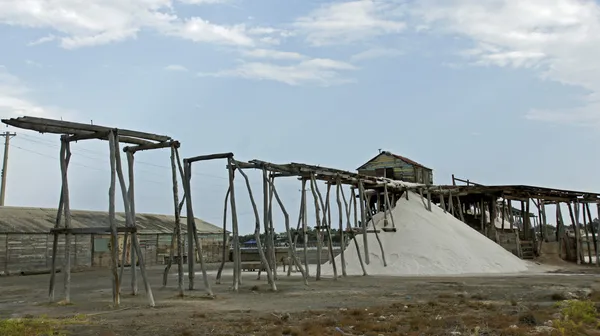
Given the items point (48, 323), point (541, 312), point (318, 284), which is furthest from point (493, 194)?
point (48, 323)

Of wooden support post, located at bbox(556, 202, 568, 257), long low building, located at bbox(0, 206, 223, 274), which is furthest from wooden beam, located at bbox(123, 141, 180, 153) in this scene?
wooden support post, located at bbox(556, 202, 568, 257)

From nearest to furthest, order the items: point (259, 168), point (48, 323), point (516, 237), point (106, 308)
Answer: point (48, 323), point (106, 308), point (259, 168), point (516, 237)

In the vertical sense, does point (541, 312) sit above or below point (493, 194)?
below

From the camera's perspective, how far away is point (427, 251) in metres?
23.8

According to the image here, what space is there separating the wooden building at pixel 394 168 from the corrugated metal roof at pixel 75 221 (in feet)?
49.9

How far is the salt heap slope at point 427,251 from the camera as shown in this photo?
23.1m

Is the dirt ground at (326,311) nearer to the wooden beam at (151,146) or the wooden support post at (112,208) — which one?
the wooden support post at (112,208)

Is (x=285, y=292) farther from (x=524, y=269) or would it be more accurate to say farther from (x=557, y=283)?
(x=524, y=269)

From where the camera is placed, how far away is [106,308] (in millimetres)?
12047

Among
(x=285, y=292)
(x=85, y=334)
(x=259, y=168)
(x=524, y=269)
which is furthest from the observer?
(x=524, y=269)

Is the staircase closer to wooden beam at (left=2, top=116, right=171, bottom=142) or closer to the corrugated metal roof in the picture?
wooden beam at (left=2, top=116, right=171, bottom=142)

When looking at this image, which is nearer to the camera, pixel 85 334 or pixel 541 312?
pixel 85 334

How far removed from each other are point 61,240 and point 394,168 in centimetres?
1991

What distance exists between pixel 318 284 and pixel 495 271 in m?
9.72
